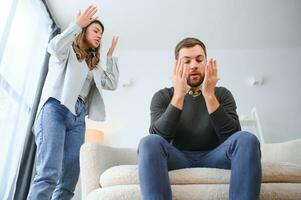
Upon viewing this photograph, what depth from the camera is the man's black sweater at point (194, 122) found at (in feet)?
3.73

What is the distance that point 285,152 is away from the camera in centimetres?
150

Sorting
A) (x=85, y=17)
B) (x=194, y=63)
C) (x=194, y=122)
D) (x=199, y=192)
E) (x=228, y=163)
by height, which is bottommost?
(x=199, y=192)

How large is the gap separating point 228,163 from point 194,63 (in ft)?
1.69

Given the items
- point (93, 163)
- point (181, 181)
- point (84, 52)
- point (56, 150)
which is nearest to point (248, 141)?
point (181, 181)

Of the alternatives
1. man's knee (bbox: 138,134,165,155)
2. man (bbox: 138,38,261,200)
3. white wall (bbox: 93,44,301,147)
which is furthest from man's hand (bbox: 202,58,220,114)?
white wall (bbox: 93,44,301,147)

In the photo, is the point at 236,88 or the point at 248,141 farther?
the point at 236,88

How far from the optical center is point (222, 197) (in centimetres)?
100

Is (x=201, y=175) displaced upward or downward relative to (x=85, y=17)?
downward

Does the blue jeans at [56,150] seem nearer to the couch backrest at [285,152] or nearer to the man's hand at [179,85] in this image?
the man's hand at [179,85]

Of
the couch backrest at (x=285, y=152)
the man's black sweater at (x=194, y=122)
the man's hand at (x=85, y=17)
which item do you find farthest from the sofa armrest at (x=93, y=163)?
the couch backrest at (x=285, y=152)

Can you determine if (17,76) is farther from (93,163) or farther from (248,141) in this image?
(248,141)

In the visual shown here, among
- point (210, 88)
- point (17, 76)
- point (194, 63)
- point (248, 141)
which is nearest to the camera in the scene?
point (248, 141)

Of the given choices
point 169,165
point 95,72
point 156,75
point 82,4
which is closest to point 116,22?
point 82,4

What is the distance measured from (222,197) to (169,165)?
0.73ft
